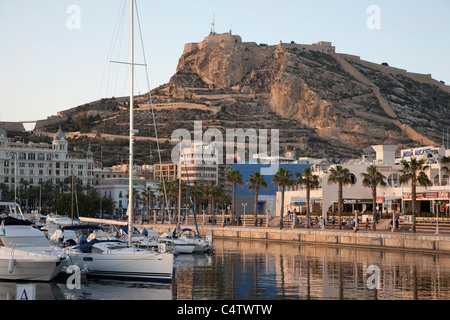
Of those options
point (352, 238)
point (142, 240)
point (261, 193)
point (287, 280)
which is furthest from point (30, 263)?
point (261, 193)

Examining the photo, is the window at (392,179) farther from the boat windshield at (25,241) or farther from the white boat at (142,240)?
the boat windshield at (25,241)

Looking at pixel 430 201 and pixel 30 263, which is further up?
pixel 430 201

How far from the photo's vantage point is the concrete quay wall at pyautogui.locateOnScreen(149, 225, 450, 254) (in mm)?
51125

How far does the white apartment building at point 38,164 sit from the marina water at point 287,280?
95.6 metres

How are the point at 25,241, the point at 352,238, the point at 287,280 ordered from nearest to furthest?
the point at 25,241 < the point at 287,280 < the point at 352,238

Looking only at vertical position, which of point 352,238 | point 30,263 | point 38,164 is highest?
point 38,164

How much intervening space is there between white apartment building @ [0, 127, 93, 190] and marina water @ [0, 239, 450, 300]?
9562 centimetres

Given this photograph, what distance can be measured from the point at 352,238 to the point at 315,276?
2090cm

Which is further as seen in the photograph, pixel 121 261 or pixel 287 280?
pixel 287 280

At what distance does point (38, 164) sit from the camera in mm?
146625

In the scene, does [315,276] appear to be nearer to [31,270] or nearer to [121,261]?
[121,261]
